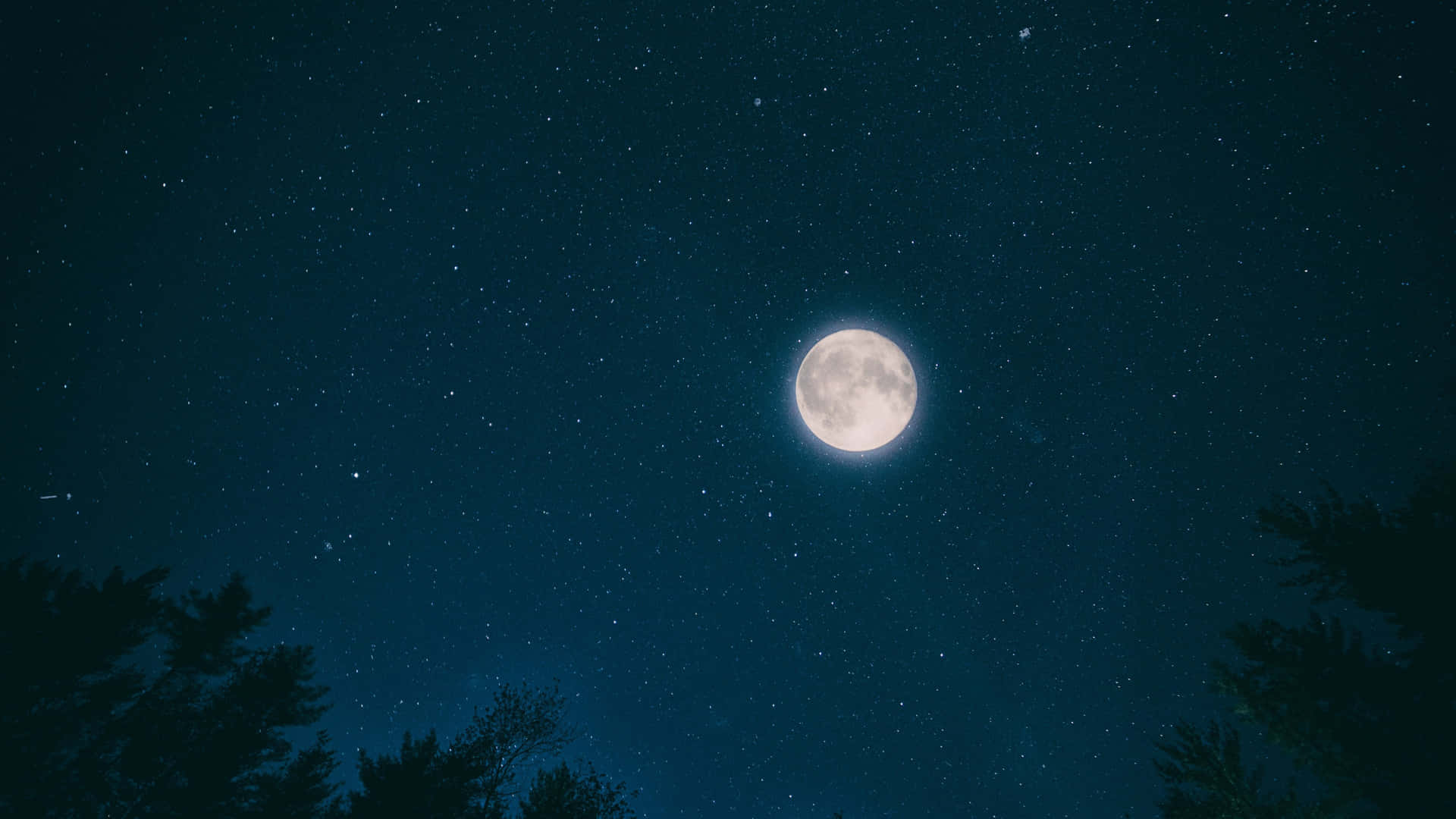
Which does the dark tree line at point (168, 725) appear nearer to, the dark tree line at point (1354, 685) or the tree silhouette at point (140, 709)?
the tree silhouette at point (140, 709)

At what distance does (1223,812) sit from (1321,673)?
2.47 meters

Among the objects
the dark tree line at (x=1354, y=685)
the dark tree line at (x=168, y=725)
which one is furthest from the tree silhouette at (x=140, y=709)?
the dark tree line at (x=1354, y=685)

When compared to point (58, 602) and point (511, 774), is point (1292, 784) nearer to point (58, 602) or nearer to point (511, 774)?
point (511, 774)

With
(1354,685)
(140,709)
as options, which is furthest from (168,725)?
(1354,685)

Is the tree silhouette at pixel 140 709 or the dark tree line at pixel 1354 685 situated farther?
the tree silhouette at pixel 140 709

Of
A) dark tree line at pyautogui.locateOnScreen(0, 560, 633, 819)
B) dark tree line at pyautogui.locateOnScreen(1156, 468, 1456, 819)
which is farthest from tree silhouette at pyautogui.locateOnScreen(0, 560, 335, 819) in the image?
dark tree line at pyautogui.locateOnScreen(1156, 468, 1456, 819)

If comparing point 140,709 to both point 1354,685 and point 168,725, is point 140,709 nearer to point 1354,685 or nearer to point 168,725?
point 168,725

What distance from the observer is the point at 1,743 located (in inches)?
360

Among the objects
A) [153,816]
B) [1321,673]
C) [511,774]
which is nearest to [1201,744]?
[1321,673]

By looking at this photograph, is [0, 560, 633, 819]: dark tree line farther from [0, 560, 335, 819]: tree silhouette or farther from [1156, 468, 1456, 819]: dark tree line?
[1156, 468, 1456, 819]: dark tree line

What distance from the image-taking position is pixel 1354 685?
6273mm

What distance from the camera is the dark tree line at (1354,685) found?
5.81 metres

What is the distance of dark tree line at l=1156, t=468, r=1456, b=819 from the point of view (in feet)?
19.1

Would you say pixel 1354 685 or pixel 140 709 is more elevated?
pixel 140 709
